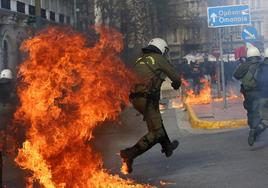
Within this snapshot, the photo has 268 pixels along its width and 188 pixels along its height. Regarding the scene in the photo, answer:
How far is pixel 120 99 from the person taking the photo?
6.20 meters

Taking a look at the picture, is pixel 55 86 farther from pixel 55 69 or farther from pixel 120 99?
pixel 120 99

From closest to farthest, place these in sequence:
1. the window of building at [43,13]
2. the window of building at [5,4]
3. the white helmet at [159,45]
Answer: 1. the white helmet at [159,45]
2. the window of building at [5,4]
3. the window of building at [43,13]

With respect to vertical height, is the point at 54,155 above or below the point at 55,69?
below

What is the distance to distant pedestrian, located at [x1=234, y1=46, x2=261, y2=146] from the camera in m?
8.91

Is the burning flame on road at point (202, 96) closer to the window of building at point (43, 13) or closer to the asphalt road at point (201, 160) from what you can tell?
the asphalt road at point (201, 160)

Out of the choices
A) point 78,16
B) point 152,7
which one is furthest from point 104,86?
point 78,16

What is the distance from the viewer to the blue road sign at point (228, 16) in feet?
50.4

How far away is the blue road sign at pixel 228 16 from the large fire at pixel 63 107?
32.2 ft

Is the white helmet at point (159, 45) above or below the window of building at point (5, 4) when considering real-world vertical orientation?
below

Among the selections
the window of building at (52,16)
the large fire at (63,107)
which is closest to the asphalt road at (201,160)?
the large fire at (63,107)

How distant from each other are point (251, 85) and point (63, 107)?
4153 mm

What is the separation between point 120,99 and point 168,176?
4.79 feet

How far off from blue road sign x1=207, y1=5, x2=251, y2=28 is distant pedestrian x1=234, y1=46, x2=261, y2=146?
6349mm

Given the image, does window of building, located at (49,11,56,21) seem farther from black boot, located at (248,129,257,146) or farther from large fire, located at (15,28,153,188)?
large fire, located at (15,28,153,188)
